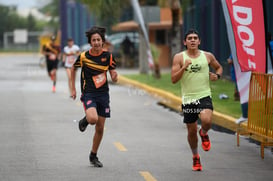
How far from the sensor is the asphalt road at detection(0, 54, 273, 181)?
414 inches

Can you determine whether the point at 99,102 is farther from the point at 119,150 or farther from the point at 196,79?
the point at 119,150

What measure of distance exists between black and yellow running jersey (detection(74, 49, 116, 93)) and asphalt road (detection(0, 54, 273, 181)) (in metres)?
0.99

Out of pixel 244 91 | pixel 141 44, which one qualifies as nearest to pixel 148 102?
pixel 244 91

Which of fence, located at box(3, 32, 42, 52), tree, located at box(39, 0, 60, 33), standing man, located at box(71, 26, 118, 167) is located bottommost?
fence, located at box(3, 32, 42, 52)

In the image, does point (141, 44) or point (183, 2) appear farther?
point (141, 44)

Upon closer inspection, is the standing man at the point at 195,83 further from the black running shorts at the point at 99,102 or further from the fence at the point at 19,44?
the fence at the point at 19,44

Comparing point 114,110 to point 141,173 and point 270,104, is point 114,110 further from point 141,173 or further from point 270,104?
point 141,173

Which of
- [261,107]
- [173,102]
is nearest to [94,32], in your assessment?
[261,107]

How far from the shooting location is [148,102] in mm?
23469

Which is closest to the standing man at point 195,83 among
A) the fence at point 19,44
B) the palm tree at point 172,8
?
the palm tree at point 172,8

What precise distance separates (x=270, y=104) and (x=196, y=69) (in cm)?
198

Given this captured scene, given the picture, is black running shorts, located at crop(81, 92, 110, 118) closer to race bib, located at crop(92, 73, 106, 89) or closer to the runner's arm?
race bib, located at crop(92, 73, 106, 89)

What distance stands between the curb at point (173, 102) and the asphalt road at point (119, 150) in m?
0.64

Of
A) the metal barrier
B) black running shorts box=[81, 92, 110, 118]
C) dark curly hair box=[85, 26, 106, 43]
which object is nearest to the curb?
the metal barrier
